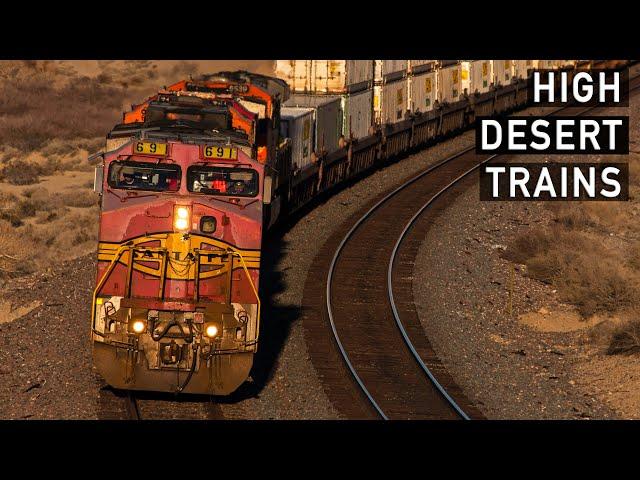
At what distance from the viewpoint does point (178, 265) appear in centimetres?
1756

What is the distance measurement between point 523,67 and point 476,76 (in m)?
8.41

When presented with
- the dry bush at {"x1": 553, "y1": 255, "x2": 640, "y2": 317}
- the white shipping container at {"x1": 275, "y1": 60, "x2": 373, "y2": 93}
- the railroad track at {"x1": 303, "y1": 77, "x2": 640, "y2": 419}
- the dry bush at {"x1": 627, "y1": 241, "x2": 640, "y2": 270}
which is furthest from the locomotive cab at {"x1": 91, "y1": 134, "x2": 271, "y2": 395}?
the white shipping container at {"x1": 275, "y1": 60, "x2": 373, "y2": 93}

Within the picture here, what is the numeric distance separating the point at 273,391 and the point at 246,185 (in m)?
3.59

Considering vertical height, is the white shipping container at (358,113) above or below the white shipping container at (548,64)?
below

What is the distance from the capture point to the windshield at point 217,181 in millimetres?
17828

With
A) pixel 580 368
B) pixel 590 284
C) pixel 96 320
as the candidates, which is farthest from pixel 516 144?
pixel 96 320

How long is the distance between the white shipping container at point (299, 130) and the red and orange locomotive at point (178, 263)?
10.6 m

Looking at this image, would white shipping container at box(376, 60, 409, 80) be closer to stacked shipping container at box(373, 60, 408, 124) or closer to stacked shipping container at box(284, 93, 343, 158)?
stacked shipping container at box(373, 60, 408, 124)

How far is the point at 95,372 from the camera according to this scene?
1905cm

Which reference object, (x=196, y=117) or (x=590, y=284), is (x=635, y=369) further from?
(x=196, y=117)

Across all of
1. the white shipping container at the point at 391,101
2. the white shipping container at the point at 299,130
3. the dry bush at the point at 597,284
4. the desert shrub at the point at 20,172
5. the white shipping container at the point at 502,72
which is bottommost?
the dry bush at the point at 597,284

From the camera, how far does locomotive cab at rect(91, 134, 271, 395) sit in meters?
17.3

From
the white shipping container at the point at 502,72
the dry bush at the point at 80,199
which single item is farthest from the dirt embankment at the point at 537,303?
the white shipping container at the point at 502,72

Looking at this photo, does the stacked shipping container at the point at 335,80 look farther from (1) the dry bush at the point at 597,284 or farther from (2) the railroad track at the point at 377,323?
(1) the dry bush at the point at 597,284
